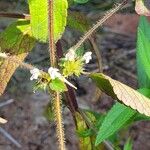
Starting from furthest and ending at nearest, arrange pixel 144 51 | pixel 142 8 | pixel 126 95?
pixel 144 51 → pixel 142 8 → pixel 126 95

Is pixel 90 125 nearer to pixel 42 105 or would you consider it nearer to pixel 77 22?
pixel 77 22

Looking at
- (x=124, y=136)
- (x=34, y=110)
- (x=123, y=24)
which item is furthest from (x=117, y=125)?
(x=123, y=24)

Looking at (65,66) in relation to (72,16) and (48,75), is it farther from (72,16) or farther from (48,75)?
(72,16)

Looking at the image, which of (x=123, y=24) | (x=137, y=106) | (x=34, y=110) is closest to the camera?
(x=137, y=106)

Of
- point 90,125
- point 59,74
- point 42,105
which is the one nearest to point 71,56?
point 59,74

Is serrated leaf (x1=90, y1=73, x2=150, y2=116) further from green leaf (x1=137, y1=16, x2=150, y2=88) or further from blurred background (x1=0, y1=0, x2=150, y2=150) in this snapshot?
blurred background (x1=0, y1=0, x2=150, y2=150)

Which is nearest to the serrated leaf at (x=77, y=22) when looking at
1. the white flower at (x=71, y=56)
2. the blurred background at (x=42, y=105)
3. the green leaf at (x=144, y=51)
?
the green leaf at (x=144, y=51)

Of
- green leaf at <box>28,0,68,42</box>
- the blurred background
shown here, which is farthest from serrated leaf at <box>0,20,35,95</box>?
the blurred background
